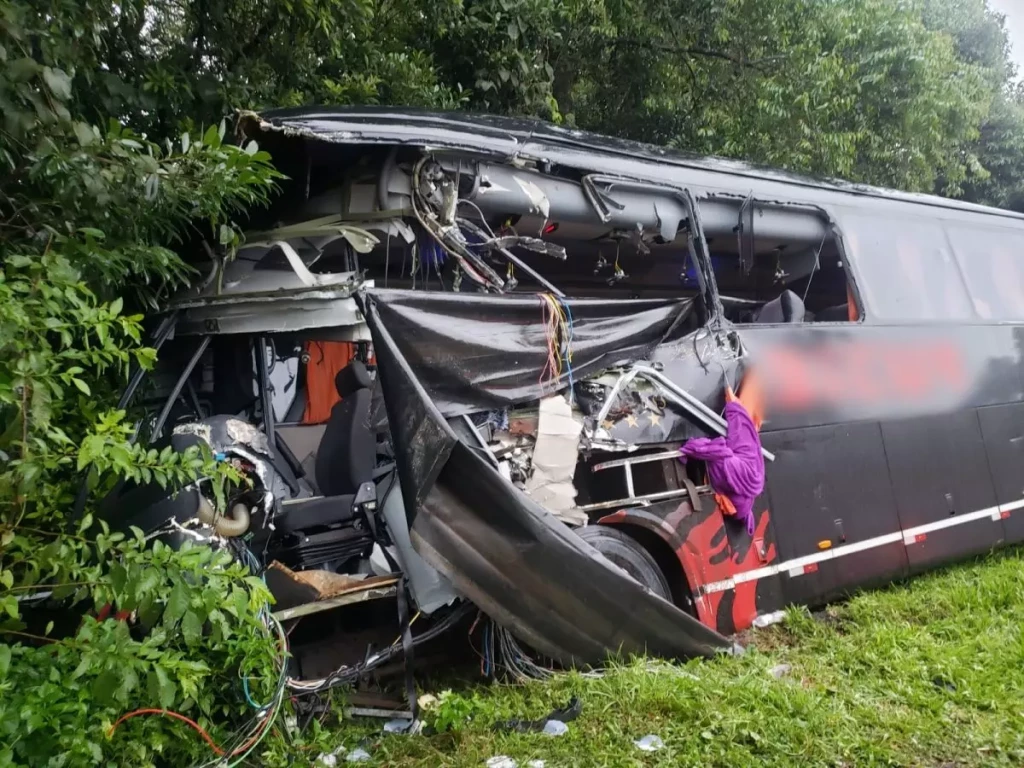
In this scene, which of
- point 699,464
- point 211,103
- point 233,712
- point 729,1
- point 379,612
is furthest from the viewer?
point 729,1

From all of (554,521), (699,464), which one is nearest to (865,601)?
(699,464)

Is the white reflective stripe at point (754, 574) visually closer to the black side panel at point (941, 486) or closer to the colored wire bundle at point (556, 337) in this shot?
the black side panel at point (941, 486)

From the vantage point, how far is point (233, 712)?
10.3ft

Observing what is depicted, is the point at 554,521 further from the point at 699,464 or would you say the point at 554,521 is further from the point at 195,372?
the point at 195,372

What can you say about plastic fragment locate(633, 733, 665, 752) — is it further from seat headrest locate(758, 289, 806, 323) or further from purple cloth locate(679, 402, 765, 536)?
seat headrest locate(758, 289, 806, 323)

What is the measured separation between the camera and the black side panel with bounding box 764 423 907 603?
15.0 ft

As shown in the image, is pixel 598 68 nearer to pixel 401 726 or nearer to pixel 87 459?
pixel 401 726

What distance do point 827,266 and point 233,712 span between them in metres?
4.70

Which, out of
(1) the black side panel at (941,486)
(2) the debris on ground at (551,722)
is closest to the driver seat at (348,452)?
(2) the debris on ground at (551,722)

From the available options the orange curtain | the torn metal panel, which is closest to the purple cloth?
the torn metal panel

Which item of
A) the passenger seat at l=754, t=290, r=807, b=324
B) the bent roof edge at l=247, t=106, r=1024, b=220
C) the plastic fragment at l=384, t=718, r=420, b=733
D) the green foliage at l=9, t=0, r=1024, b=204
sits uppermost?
the green foliage at l=9, t=0, r=1024, b=204

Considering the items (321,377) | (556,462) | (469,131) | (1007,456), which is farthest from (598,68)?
(556,462)

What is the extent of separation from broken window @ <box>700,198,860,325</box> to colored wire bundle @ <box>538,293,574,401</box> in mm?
1369

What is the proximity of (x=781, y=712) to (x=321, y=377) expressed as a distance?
3.83 metres
